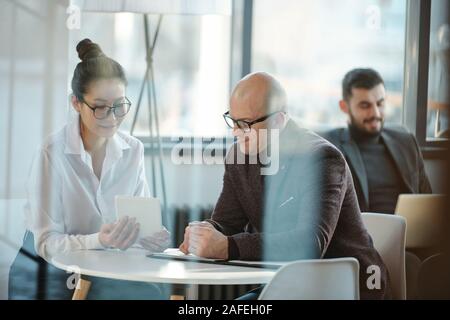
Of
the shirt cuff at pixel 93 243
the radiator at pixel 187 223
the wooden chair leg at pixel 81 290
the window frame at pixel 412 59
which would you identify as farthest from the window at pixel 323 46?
the wooden chair leg at pixel 81 290

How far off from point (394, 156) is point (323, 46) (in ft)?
1.58

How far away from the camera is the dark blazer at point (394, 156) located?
2670mm

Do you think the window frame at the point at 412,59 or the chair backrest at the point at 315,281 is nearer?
the chair backrest at the point at 315,281

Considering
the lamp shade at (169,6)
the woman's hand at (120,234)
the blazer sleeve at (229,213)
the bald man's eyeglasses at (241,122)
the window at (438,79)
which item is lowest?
the woman's hand at (120,234)

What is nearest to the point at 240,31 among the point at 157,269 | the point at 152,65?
the point at 152,65

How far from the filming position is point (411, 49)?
2680 millimetres

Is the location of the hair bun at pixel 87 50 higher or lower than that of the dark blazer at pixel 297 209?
higher

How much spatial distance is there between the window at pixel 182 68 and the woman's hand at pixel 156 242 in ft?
1.13

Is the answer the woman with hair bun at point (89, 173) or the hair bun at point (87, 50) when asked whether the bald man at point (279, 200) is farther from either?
the hair bun at point (87, 50)

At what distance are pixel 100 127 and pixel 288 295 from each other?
0.91 meters

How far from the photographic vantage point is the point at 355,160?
270cm

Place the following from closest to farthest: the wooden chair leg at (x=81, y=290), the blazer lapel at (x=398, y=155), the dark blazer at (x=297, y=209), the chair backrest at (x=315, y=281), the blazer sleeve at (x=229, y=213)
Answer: the chair backrest at (x=315, y=281) → the dark blazer at (x=297, y=209) → the wooden chair leg at (x=81, y=290) → the blazer sleeve at (x=229, y=213) → the blazer lapel at (x=398, y=155)

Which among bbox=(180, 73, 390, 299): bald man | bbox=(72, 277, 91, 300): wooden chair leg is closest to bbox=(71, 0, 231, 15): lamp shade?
bbox=(180, 73, 390, 299): bald man
